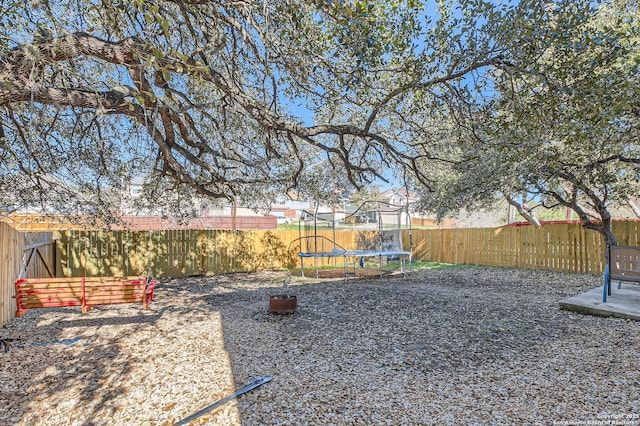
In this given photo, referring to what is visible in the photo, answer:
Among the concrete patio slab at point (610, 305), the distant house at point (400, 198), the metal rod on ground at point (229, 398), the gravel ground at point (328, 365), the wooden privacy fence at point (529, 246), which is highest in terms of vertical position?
the distant house at point (400, 198)

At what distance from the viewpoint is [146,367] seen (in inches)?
125

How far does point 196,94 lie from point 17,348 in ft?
13.6

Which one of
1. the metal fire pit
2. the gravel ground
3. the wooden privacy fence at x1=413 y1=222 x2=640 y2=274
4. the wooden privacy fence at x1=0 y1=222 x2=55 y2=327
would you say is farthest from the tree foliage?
the wooden privacy fence at x1=0 y1=222 x2=55 y2=327

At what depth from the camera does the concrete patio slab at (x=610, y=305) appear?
15.3ft

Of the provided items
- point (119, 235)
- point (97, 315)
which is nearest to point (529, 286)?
point (97, 315)

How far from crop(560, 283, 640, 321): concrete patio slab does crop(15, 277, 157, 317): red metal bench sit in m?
5.97

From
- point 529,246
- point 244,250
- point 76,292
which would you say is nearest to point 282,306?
point 76,292

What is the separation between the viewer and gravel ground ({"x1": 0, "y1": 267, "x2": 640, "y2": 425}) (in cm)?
240

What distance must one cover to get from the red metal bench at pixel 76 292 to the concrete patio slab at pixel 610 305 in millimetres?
5968

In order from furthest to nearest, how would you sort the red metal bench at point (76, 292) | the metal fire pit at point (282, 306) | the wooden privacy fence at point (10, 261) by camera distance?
the metal fire pit at point (282, 306), the wooden privacy fence at point (10, 261), the red metal bench at point (76, 292)

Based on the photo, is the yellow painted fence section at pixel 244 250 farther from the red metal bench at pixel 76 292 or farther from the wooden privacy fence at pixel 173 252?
the red metal bench at pixel 76 292

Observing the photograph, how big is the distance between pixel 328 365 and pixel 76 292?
3100 millimetres

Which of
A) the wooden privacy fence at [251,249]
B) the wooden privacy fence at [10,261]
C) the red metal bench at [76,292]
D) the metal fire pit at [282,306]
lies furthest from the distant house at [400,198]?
the wooden privacy fence at [10,261]

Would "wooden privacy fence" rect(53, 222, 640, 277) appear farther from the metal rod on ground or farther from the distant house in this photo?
the metal rod on ground
